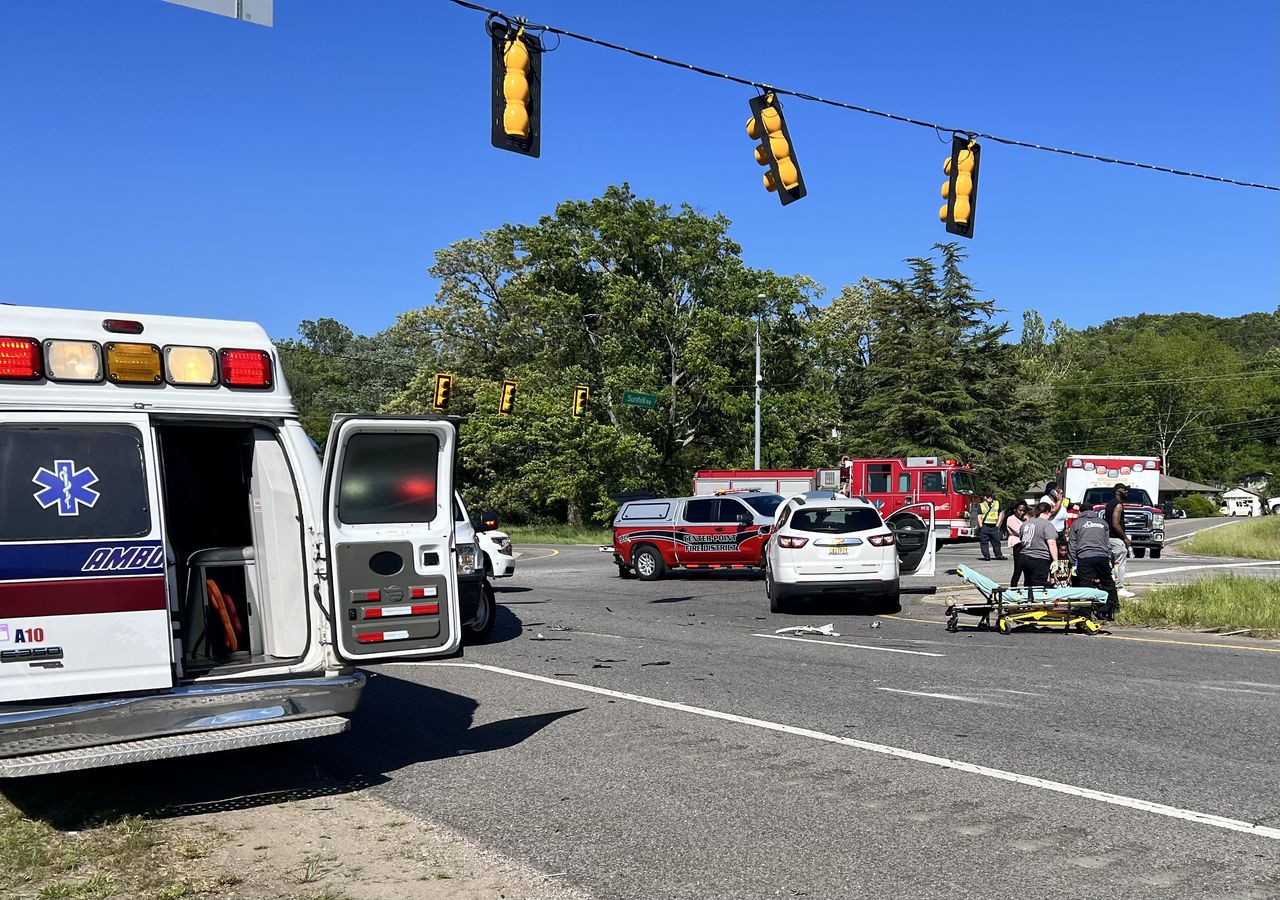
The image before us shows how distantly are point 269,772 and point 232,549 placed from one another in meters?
1.52

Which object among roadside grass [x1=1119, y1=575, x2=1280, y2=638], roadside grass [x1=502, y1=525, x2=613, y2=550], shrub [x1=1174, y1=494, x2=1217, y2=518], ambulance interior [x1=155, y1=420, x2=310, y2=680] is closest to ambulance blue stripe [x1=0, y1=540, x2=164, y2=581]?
ambulance interior [x1=155, y1=420, x2=310, y2=680]

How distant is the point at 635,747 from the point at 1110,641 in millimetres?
7864

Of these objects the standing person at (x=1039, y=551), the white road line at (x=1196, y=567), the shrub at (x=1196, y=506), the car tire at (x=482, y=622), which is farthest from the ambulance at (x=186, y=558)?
the shrub at (x=1196, y=506)

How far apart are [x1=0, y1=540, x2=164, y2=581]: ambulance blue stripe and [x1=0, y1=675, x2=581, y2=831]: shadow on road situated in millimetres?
1335

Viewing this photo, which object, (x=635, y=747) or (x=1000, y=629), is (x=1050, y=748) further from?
(x=1000, y=629)

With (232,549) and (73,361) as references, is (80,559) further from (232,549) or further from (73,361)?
(232,549)

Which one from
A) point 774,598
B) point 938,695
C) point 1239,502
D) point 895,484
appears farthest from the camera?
point 1239,502

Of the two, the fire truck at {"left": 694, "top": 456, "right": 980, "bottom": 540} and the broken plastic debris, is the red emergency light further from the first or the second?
the fire truck at {"left": 694, "top": 456, "right": 980, "bottom": 540}

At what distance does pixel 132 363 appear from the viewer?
6445 mm

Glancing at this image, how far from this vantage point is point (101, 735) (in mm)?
5879

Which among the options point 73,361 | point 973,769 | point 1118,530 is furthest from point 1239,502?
point 73,361

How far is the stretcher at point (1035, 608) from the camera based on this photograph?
14172mm

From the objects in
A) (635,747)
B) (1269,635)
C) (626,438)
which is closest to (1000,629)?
(1269,635)

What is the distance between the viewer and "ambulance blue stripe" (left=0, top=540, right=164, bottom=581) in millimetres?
5875
